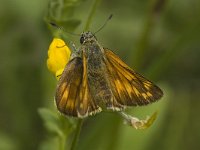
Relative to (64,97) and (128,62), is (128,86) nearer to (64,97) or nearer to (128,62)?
(64,97)

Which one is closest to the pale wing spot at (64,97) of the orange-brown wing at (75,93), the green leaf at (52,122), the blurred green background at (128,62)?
the orange-brown wing at (75,93)

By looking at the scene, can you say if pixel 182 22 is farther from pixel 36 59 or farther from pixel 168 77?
pixel 36 59

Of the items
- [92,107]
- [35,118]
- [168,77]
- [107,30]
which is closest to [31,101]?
[35,118]

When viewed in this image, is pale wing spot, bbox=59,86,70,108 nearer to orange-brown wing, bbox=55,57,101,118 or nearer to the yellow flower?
orange-brown wing, bbox=55,57,101,118

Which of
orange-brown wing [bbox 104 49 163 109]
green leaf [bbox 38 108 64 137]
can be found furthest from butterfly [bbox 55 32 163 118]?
green leaf [bbox 38 108 64 137]

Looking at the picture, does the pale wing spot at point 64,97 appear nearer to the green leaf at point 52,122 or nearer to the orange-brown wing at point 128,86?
the orange-brown wing at point 128,86

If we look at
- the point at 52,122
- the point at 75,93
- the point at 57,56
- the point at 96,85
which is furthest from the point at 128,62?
the point at 75,93
